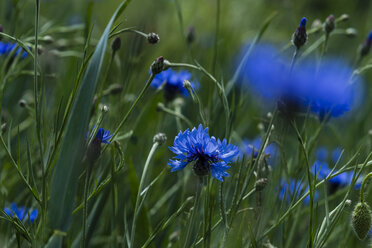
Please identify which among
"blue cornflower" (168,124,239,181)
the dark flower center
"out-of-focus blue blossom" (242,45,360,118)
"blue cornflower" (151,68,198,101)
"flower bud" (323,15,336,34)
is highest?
"flower bud" (323,15,336,34)

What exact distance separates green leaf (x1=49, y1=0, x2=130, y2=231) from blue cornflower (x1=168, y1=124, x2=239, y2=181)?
13 centimetres

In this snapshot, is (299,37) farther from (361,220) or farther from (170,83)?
(170,83)

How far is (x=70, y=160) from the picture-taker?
2.10 feet

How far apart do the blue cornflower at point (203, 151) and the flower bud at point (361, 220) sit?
0.18 meters

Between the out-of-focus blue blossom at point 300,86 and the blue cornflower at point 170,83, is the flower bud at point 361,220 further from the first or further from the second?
the blue cornflower at point 170,83

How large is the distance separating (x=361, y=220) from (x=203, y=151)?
0.22 meters

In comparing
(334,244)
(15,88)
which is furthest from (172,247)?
(15,88)

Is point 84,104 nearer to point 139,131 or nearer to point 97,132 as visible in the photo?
point 97,132

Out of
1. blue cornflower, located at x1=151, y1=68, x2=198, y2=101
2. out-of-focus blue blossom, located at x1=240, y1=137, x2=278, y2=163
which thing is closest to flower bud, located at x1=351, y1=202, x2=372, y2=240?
out-of-focus blue blossom, located at x1=240, y1=137, x2=278, y2=163

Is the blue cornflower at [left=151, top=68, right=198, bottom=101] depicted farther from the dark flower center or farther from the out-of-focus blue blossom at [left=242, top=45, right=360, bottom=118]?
the dark flower center

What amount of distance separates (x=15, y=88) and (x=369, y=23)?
2.17 metres

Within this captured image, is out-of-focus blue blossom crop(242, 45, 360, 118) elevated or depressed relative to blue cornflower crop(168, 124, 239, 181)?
elevated

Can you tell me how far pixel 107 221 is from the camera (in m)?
1.12

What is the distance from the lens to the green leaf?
635 mm
